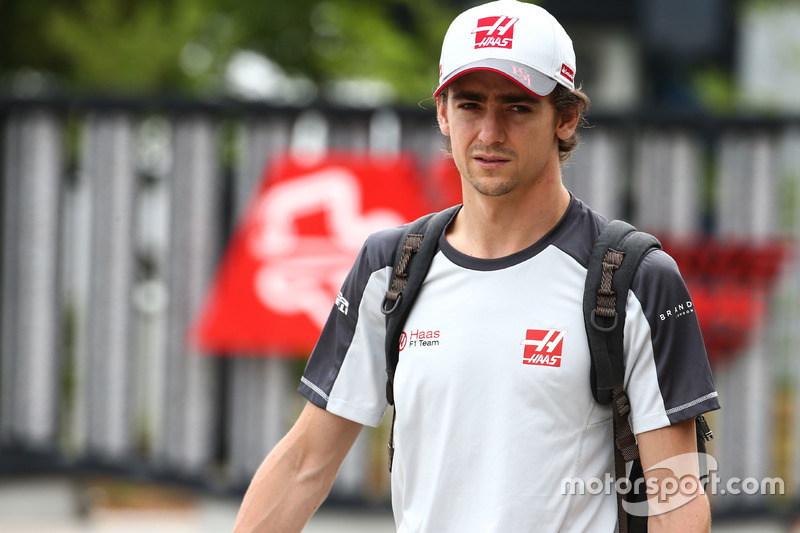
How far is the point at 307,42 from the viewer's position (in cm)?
1265

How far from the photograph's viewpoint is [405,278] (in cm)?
302

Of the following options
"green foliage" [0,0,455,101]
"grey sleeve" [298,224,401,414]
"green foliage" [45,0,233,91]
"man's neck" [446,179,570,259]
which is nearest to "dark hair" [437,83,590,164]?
"man's neck" [446,179,570,259]

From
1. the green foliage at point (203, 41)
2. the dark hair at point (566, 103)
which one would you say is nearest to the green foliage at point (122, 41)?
the green foliage at point (203, 41)

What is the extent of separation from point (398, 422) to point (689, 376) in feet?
2.48

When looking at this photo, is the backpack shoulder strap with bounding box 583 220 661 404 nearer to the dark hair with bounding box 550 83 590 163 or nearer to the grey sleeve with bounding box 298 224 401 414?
the dark hair with bounding box 550 83 590 163

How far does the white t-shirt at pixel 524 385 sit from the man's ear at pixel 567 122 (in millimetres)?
189

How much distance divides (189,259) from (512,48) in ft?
18.4

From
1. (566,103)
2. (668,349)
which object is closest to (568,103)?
(566,103)

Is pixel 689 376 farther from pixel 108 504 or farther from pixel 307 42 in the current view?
pixel 307 42

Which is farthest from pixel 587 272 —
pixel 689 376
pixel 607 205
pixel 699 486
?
pixel 607 205

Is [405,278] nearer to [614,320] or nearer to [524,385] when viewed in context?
[524,385]

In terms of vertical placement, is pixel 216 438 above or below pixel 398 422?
below

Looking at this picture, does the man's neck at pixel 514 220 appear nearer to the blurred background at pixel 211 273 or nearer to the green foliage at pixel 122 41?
the blurred background at pixel 211 273

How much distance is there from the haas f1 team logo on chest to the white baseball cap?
58 centimetres
